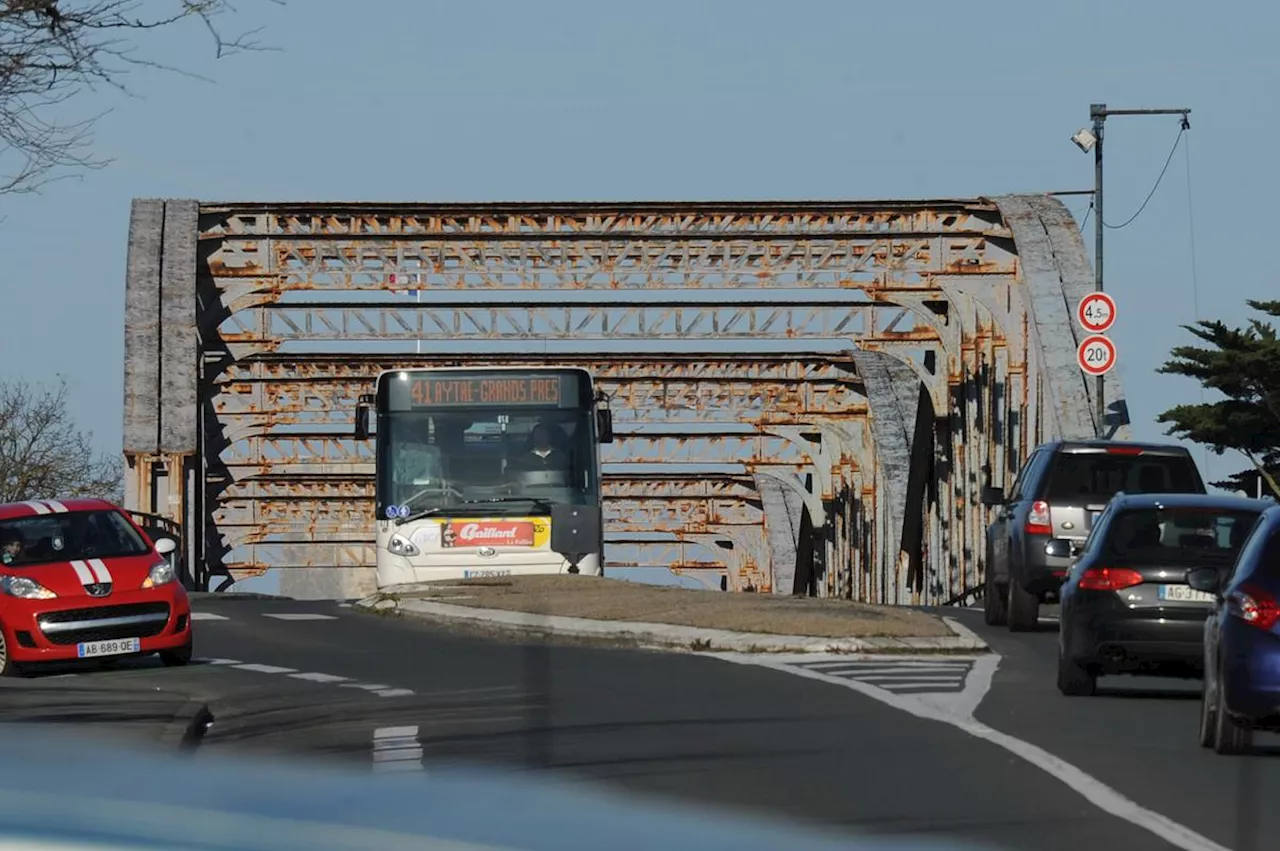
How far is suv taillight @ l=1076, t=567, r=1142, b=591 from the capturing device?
1716cm

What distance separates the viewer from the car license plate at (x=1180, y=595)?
17203 mm

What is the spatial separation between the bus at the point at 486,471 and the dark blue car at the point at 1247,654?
15.5 m

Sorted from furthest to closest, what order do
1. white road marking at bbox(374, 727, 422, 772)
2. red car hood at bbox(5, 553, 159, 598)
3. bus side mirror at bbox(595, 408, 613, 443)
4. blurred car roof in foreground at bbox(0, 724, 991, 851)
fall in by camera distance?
bus side mirror at bbox(595, 408, 613, 443), red car hood at bbox(5, 553, 159, 598), white road marking at bbox(374, 727, 422, 772), blurred car roof in foreground at bbox(0, 724, 991, 851)

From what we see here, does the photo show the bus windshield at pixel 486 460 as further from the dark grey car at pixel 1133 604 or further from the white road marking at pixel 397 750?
the white road marking at pixel 397 750

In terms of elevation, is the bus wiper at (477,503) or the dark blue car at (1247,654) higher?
the bus wiper at (477,503)

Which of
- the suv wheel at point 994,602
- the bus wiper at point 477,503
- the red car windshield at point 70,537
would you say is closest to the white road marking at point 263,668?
the red car windshield at point 70,537

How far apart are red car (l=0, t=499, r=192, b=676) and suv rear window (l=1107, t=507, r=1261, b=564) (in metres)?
8.05

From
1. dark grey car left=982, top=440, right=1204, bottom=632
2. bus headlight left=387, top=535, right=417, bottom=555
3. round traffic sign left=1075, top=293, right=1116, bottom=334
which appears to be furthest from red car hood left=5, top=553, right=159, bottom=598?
round traffic sign left=1075, top=293, right=1116, bottom=334

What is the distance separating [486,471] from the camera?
29141 millimetres

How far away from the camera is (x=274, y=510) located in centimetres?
7550

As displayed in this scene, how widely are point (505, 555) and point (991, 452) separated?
1705 centimetres

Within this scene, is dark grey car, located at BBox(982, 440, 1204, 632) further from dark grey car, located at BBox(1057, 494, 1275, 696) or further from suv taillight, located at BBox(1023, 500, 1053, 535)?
dark grey car, located at BBox(1057, 494, 1275, 696)

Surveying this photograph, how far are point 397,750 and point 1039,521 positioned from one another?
44.4 ft

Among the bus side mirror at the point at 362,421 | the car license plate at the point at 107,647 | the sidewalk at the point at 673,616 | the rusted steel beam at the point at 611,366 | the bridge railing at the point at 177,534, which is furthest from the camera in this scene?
the rusted steel beam at the point at 611,366
